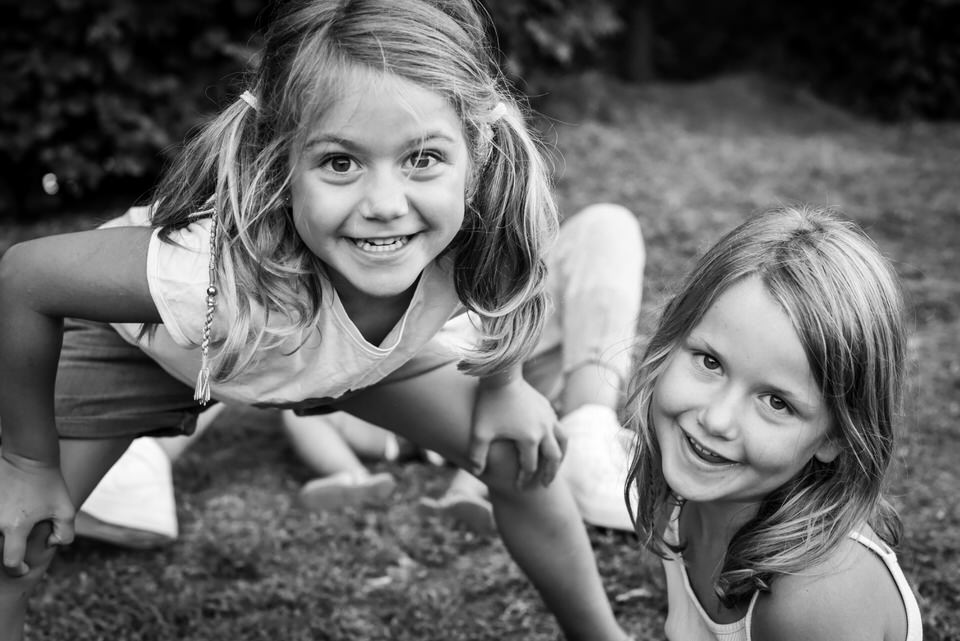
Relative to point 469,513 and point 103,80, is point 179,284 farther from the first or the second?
point 103,80

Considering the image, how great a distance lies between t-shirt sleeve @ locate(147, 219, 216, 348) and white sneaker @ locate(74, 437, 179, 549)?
0.97 metres

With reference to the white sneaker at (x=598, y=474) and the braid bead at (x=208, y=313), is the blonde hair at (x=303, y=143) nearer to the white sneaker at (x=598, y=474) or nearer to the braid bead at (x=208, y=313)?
the braid bead at (x=208, y=313)

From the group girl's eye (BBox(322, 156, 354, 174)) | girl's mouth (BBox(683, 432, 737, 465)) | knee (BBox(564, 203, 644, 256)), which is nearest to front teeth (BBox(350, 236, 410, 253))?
girl's eye (BBox(322, 156, 354, 174))

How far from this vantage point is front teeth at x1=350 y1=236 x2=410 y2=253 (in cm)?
183

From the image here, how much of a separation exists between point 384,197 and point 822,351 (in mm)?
737

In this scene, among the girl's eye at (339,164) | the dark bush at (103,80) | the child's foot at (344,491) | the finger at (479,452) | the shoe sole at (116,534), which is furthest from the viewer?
the dark bush at (103,80)

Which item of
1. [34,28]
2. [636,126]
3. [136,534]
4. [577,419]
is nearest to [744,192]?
[636,126]

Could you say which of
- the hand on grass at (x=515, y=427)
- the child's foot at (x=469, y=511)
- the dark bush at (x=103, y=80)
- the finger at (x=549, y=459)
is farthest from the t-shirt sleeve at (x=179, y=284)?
the dark bush at (x=103, y=80)

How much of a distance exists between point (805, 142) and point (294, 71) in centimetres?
603

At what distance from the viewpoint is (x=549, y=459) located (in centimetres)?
221

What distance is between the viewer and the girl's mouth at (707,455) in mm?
1734

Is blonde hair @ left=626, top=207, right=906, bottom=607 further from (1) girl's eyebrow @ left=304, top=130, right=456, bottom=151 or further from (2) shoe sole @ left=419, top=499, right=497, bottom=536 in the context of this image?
(2) shoe sole @ left=419, top=499, right=497, bottom=536

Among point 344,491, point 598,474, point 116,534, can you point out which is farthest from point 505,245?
point 116,534

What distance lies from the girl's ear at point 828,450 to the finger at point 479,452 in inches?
26.6
